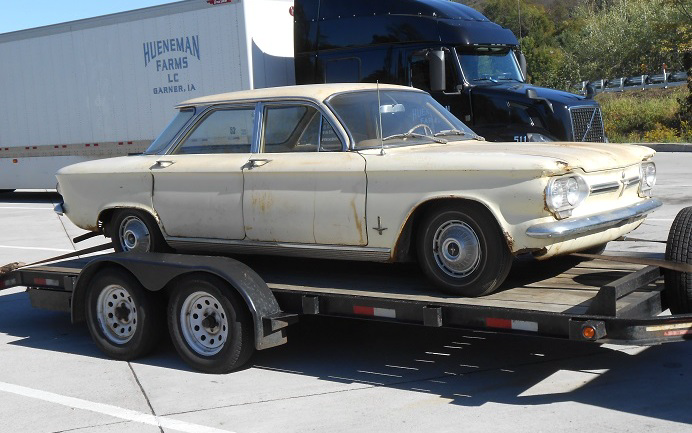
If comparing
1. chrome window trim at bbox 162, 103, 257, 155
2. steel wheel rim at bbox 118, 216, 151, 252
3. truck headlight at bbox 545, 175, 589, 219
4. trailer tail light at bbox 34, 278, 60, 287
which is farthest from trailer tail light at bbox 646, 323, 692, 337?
trailer tail light at bbox 34, 278, 60, 287

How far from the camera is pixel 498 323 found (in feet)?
Result: 18.1

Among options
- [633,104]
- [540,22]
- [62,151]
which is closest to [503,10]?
[540,22]

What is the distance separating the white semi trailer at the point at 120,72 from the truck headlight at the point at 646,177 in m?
9.88

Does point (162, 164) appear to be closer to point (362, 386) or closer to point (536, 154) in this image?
point (362, 386)

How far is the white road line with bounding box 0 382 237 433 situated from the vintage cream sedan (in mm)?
1550

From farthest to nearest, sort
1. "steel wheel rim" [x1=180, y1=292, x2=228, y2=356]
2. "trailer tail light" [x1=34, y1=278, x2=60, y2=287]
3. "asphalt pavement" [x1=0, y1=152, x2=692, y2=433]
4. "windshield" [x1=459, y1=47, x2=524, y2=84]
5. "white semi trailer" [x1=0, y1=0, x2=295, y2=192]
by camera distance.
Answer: "white semi trailer" [x1=0, y1=0, x2=295, y2=192] → "windshield" [x1=459, y1=47, x2=524, y2=84] → "trailer tail light" [x1=34, y1=278, x2=60, y2=287] → "steel wheel rim" [x1=180, y1=292, x2=228, y2=356] → "asphalt pavement" [x1=0, y1=152, x2=692, y2=433]

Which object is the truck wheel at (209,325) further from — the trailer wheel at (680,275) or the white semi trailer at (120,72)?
the white semi trailer at (120,72)

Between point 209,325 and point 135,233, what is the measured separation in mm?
1441

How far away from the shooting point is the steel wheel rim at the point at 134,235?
24.8 feet

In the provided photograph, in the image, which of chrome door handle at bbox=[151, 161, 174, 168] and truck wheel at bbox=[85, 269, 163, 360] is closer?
truck wheel at bbox=[85, 269, 163, 360]

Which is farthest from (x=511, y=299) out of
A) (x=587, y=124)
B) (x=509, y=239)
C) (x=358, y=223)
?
(x=587, y=124)

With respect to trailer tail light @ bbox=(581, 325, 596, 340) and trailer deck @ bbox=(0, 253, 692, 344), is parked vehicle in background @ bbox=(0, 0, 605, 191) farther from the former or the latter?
trailer tail light @ bbox=(581, 325, 596, 340)

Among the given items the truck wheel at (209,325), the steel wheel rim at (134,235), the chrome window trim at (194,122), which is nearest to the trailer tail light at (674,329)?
the truck wheel at (209,325)

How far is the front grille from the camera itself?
Result: 13.5 meters
